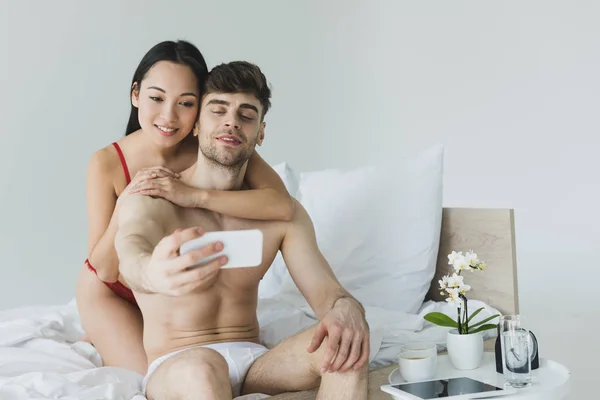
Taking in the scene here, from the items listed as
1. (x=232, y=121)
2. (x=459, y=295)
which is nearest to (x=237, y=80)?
(x=232, y=121)

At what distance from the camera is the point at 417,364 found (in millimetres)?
1591

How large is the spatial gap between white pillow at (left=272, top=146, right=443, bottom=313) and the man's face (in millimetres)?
756

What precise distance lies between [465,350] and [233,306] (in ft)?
1.85

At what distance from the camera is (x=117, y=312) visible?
1.97m

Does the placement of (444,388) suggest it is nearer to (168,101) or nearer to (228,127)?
(228,127)

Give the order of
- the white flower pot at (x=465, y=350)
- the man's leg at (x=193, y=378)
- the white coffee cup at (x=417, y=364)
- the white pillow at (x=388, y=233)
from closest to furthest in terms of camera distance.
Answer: the man's leg at (x=193, y=378) < the white coffee cup at (x=417, y=364) < the white flower pot at (x=465, y=350) < the white pillow at (x=388, y=233)

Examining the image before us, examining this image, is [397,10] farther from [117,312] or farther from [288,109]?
[117,312]

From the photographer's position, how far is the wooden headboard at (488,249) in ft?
7.18

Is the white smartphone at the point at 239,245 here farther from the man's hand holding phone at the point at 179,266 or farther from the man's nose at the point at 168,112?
the man's nose at the point at 168,112

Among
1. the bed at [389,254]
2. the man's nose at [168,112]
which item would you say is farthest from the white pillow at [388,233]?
the man's nose at [168,112]

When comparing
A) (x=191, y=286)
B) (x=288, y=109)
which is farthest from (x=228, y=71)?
(x=288, y=109)

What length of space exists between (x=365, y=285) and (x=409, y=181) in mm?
373

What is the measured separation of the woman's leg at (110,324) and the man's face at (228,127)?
23.0 inches

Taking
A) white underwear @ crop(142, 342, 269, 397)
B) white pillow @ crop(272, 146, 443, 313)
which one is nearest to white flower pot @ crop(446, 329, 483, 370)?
white underwear @ crop(142, 342, 269, 397)
